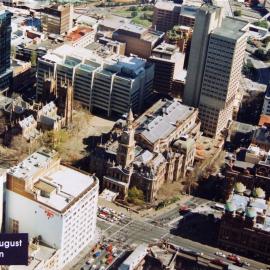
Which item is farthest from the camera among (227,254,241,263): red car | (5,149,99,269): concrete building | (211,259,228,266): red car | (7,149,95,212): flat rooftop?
(227,254,241,263): red car

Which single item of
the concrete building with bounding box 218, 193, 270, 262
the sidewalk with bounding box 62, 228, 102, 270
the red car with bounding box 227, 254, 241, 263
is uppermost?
the concrete building with bounding box 218, 193, 270, 262

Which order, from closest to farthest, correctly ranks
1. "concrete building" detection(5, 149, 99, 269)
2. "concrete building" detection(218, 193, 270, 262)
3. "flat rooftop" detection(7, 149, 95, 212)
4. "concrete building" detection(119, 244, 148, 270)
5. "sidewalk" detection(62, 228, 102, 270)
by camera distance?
1. "concrete building" detection(119, 244, 148, 270)
2. "concrete building" detection(5, 149, 99, 269)
3. "flat rooftop" detection(7, 149, 95, 212)
4. "sidewalk" detection(62, 228, 102, 270)
5. "concrete building" detection(218, 193, 270, 262)

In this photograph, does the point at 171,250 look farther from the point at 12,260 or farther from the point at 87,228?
the point at 12,260

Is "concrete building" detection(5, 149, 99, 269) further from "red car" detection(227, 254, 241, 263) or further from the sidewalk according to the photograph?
"red car" detection(227, 254, 241, 263)

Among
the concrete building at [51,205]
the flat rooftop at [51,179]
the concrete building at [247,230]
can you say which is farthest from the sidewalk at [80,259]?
the concrete building at [247,230]

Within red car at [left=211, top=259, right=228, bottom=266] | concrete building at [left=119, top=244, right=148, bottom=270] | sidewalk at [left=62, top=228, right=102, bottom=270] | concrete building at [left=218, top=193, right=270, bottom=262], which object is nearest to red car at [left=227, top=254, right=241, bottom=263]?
red car at [left=211, top=259, right=228, bottom=266]

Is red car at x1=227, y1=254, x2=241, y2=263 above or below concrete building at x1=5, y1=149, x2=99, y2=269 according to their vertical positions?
below

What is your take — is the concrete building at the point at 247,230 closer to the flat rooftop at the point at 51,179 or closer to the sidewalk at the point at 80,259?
the sidewalk at the point at 80,259

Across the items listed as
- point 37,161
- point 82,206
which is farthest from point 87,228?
point 37,161

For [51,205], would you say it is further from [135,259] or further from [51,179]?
[135,259]
